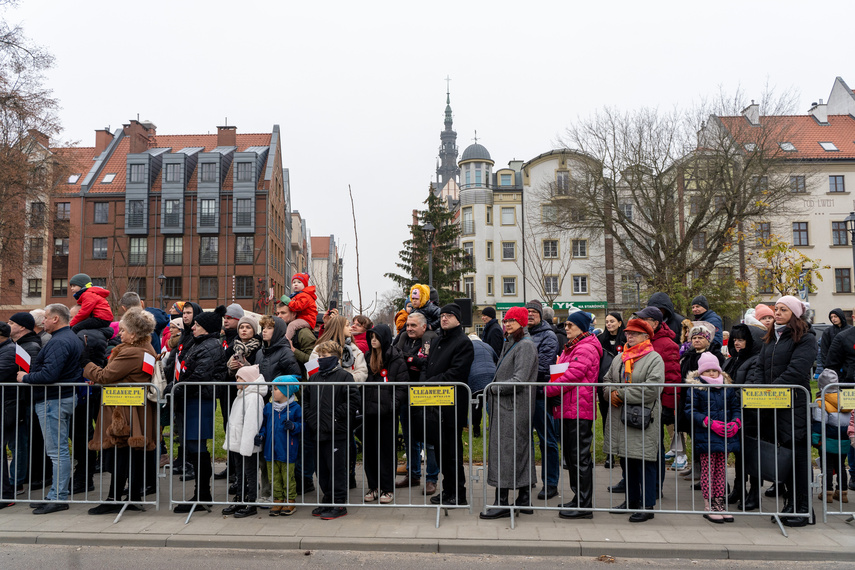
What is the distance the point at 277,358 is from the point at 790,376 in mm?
5009

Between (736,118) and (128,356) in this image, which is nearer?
(128,356)

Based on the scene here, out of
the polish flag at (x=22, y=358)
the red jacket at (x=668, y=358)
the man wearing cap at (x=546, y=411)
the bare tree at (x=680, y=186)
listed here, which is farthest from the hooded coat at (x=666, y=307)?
the bare tree at (x=680, y=186)

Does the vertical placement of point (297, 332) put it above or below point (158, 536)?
above

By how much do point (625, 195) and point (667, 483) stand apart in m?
29.7

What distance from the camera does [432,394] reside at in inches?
253

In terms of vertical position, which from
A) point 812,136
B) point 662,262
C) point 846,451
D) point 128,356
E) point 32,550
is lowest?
point 32,550

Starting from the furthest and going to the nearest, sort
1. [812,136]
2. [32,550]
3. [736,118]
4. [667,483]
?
1. [812,136]
2. [736,118]
3. [667,483]
4. [32,550]

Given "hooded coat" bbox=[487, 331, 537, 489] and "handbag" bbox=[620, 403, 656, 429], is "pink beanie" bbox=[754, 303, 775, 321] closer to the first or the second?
"handbag" bbox=[620, 403, 656, 429]

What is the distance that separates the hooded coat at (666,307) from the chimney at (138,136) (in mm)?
58126

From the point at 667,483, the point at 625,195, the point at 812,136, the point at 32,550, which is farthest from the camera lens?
the point at 812,136

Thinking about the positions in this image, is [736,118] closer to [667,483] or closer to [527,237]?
[527,237]

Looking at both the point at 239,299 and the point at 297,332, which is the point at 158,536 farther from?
the point at 239,299

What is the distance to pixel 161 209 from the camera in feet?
183

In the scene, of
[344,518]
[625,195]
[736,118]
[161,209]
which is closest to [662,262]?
[625,195]
